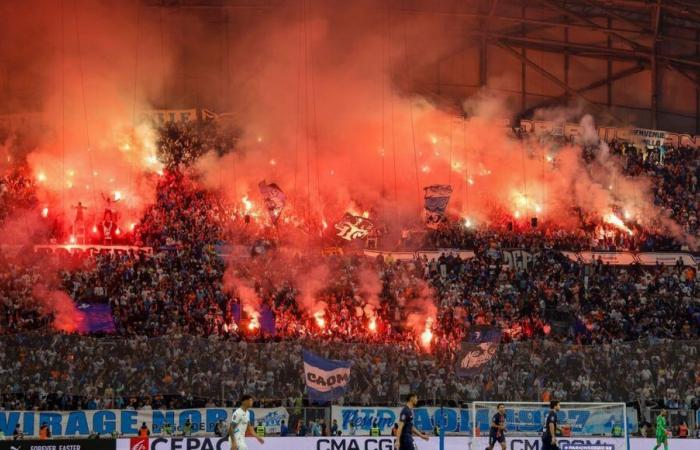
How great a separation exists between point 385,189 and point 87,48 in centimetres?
1514

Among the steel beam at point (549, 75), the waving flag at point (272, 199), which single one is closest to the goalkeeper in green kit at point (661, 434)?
the waving flag at point (272, 199)

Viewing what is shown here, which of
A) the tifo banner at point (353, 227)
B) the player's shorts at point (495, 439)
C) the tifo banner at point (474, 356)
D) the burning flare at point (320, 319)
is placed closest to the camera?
the player's shorts at point (495, 439)

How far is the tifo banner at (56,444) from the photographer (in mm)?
24031

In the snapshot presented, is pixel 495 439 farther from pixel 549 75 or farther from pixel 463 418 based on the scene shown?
pixel 549 75

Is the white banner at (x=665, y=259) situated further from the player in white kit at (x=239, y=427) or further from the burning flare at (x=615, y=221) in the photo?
the player in white kit at (x=239, y=427)

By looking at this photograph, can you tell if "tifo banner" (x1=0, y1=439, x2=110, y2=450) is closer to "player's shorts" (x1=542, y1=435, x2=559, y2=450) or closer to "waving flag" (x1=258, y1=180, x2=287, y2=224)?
"player's shorts" (x1=542, y1=435, x2=559, y2=450)

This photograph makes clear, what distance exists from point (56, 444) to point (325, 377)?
8.83m

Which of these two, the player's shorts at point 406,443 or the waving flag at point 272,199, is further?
the waving flag at point 272,199

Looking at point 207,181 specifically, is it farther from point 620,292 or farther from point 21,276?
point 620,292

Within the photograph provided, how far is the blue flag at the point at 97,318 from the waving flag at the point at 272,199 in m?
10.5

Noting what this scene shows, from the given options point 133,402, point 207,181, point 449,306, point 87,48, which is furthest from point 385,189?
point 133,402

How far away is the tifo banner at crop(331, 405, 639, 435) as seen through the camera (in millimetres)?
28422

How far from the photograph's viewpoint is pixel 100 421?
29.0 m

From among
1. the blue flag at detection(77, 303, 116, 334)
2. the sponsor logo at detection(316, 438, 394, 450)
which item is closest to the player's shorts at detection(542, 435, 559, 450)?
the sponsor logo at detection(316, 438, 394, 450)
